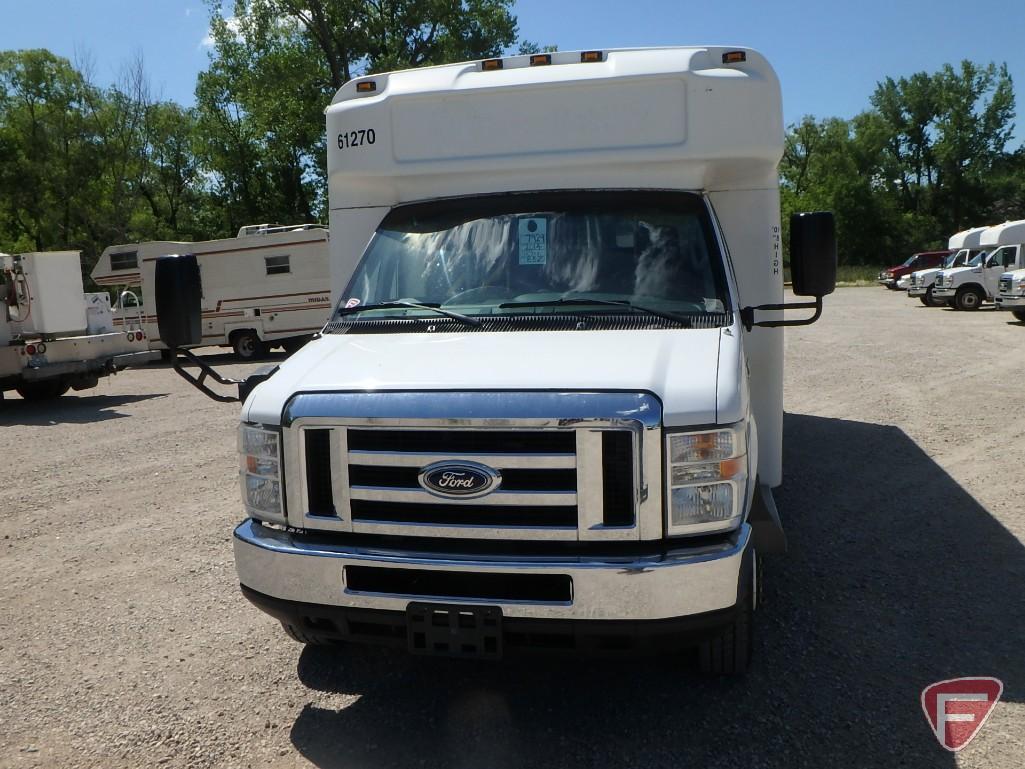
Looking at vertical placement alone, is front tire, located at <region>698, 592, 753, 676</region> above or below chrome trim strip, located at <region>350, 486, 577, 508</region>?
below

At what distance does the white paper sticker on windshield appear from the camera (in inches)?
181

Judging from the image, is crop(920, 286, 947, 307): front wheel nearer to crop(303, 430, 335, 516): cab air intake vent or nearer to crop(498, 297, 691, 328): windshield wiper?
crop(498, 297, 691, 328): windshield wiper

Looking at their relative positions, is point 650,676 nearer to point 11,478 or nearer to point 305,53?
point 11,478

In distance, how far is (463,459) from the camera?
3373mm

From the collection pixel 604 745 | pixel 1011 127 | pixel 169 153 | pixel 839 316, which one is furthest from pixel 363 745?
pixel 1011 127

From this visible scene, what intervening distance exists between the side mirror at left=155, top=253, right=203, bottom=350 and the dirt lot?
1.59 metres

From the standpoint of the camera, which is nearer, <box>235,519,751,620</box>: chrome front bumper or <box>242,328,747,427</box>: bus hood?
<box>235,519,751,620</box>: chrome front bumper

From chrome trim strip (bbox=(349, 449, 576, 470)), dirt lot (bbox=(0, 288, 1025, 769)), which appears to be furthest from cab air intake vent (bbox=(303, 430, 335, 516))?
dirt lot (bbox=(0, 288, 1025, 769))

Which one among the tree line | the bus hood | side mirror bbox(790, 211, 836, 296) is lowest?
the bus hood

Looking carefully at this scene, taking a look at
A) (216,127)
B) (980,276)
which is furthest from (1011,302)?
(216,127)

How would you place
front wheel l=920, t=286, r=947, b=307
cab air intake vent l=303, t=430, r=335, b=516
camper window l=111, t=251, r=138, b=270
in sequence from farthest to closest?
front wheel l=920, t=286, r=947, b=307 < camper window l=111, t=251, r=138, b=270 < cab air intake vent l=303, t=430, r=335, b=516

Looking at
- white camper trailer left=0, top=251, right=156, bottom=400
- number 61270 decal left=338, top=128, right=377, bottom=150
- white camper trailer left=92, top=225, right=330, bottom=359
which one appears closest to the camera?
number 61270 decal left=338, top=128, right=377, bottom=150

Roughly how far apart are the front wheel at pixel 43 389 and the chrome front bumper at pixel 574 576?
1327 centimetres

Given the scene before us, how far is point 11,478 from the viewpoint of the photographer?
912 centimetres
